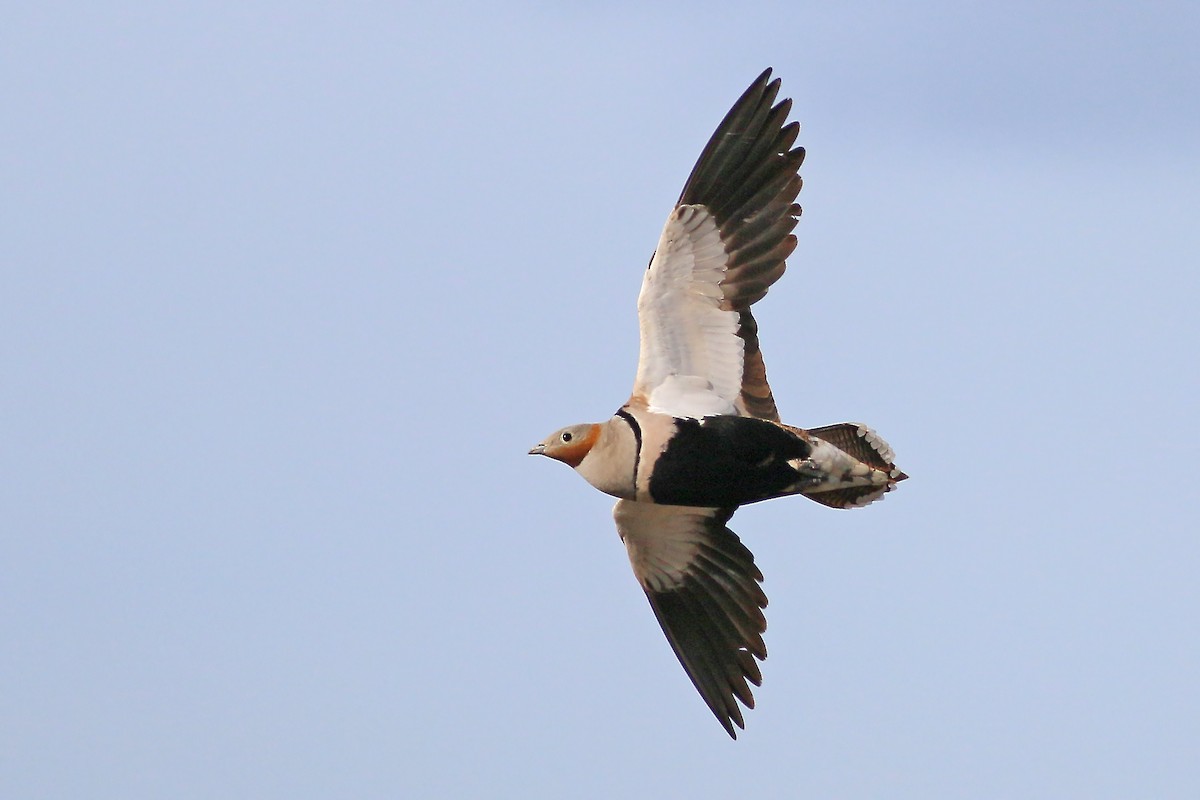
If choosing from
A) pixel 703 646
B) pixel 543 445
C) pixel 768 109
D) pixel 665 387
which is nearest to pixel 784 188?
pixel 768 109

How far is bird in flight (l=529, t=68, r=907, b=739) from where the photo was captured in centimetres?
1497

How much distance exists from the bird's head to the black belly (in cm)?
58

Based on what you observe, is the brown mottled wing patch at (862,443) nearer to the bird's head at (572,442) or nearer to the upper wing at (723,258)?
the upper wing at (723,258)

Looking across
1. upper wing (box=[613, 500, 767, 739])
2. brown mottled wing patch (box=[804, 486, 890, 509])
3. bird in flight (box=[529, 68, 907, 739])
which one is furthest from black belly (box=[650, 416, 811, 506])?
upper wing (box=[613, 500, 767, 739])

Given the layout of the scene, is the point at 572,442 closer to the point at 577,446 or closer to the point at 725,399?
the point at 577,446

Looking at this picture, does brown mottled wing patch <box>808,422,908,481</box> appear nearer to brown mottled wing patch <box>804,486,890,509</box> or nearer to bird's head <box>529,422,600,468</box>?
brown mottled wing patch <box>804,486,890,509</box>

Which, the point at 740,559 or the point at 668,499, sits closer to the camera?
the point at 668,499

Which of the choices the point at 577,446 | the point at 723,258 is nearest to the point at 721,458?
the point at 577,446

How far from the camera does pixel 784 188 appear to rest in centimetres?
1541

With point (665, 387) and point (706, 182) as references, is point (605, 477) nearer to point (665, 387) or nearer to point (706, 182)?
point (665, 387)

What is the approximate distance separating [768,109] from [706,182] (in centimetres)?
80

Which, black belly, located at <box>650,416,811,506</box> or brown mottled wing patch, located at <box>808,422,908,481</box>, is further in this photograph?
brown mottled wing patch, located at <box>808,422,908,481</box>

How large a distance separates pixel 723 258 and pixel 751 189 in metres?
0.63

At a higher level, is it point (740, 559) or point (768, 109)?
point (768, 109)
